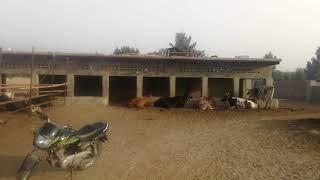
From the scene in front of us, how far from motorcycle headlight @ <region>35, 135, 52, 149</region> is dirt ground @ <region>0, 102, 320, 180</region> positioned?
0.81 metres

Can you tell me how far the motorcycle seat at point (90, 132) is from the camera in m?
7.56

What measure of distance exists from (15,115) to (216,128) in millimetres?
6354

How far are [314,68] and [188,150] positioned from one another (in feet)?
177

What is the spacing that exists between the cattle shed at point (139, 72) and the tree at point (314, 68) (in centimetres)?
3338

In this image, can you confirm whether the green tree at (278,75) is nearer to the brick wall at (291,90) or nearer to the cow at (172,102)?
the brick wall at (291,90)

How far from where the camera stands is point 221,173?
779 cm

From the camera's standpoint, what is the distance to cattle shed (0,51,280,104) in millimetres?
24469

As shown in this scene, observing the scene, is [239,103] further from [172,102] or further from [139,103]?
[139,103]

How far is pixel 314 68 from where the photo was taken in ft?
196

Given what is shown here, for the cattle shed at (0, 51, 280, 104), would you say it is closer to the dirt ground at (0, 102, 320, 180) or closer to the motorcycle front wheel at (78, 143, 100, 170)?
the dirt ground at (0, 102, 320, 180)

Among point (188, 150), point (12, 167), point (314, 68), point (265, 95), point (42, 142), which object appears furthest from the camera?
point (314, 68)

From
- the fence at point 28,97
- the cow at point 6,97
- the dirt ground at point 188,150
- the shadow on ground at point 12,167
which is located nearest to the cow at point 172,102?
the fence at point 28,97

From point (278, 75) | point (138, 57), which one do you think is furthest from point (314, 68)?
point (138, 57)

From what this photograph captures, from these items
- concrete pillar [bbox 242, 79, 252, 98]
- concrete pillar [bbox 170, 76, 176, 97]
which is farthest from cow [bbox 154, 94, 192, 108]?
concrete pillar [bbox 242, 79, 252, 98]
